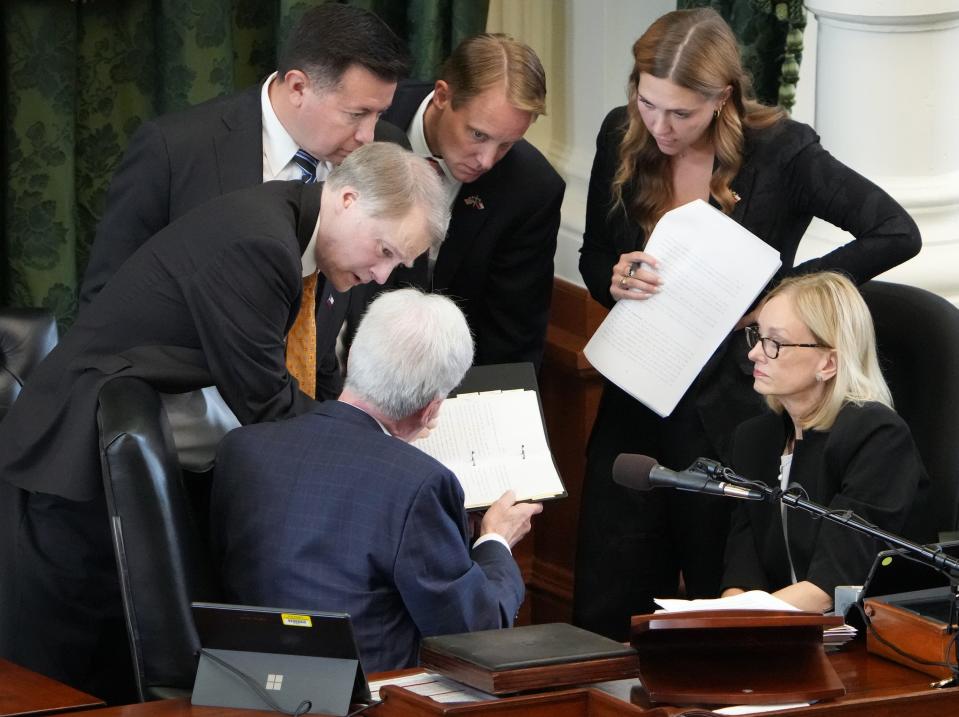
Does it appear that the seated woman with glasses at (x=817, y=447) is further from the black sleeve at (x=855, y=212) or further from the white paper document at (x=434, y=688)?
the white paper document at (x=434, y=688)

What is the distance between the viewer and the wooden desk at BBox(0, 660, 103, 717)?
2.21 metres

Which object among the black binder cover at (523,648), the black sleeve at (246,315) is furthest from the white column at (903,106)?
the black binder cover at (523,648)

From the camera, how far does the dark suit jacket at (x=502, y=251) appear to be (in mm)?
3535

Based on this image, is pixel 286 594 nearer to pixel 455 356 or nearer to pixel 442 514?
pixel 442 514

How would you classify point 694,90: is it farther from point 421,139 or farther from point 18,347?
point 18,347

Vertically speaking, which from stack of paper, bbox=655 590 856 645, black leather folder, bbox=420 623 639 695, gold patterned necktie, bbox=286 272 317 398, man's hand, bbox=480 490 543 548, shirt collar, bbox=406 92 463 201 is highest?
shirt collar, bbox=406 92 463 201

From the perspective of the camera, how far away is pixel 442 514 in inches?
93.8

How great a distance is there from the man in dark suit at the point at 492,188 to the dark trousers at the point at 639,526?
1.17 ft

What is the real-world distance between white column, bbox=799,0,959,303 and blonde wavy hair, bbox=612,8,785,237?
52 cm

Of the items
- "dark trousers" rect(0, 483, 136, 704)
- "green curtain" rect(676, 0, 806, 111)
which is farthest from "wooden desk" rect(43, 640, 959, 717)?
"green curtain" rect(676, 0, 806, 111)

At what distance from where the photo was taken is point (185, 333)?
266cm

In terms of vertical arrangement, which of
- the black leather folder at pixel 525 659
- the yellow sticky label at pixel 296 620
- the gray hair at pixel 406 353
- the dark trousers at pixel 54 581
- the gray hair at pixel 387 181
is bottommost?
the dark trousers at pixel 54 581

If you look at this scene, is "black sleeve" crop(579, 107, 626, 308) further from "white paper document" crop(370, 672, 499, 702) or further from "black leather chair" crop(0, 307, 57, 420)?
"white paper document" crop(370, 672, 499, 702)

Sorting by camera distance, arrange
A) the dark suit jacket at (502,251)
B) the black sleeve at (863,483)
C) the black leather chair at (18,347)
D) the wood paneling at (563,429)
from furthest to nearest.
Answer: the wood paneling at (563,429), the dark suit jacket at (502,251), the black leather chair at (18,347), the black sleeve at (863,483)
